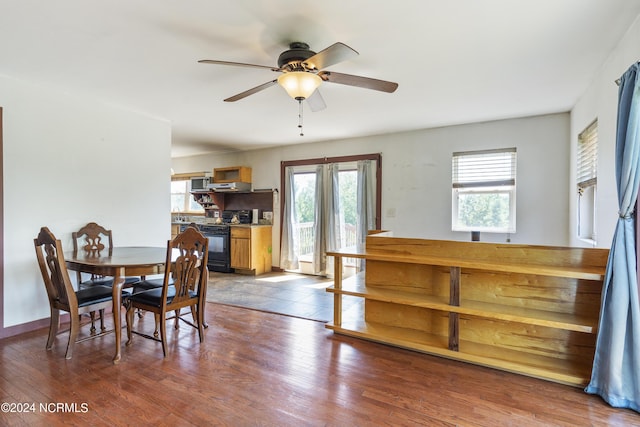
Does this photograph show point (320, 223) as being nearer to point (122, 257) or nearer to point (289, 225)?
point (289, 225)

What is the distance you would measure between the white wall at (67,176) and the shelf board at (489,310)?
2802 mm

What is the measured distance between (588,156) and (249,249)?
4.94 meters

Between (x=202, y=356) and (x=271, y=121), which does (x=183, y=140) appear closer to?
(x=271, y=121)

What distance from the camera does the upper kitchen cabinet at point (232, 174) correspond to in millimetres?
6387

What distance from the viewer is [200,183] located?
6.75 metres

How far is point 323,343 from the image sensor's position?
2.92 m

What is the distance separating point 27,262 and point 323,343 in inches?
116

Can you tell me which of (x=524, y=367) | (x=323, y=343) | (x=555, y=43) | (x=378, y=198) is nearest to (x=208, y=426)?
(x=323, y=343)

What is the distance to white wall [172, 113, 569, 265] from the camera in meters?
4.06

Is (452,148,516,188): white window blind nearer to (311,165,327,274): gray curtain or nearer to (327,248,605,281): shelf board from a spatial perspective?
(311,165,327,274): gray curtain

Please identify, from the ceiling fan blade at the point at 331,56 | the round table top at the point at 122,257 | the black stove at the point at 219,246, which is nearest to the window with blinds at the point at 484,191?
the ceiling fan blade at the point at 331,56

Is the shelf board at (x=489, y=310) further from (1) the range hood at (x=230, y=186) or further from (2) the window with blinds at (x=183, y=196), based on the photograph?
(2) the window with blinds at (x=183, y=196)

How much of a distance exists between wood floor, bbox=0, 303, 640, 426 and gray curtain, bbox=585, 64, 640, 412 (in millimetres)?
164

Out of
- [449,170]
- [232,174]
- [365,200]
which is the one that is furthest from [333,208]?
[232,174]
